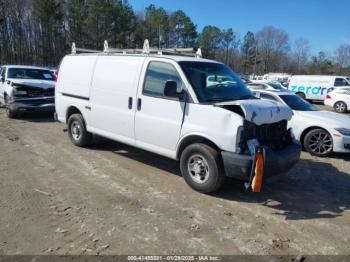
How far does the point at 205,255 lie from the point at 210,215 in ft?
3.08

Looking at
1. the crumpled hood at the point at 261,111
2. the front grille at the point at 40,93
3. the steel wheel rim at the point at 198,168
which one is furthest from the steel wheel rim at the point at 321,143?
the front grille at the point at 40,93

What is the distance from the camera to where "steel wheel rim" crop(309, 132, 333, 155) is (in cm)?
750

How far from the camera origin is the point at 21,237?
A: 3.65 metres

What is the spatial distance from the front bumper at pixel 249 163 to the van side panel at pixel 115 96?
6.81 feet

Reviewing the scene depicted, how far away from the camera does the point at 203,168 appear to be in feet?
16.4

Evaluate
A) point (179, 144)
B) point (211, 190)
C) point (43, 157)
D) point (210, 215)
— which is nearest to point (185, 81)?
point (179, 144)

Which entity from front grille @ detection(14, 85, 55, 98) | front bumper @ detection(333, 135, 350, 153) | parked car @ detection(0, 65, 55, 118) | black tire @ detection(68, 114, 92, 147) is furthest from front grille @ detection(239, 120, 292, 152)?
front grille @ detection(14, 85, 55, 98)

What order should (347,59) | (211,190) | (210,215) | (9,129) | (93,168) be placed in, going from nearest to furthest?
(210,215) < (211,190) < (93,168) < (9,129) < (347,59)

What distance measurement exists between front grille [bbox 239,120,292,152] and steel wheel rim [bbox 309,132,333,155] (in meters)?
2.47

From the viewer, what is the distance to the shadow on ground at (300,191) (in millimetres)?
4668

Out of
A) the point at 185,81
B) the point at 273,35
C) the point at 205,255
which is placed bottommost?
the point at 205,255

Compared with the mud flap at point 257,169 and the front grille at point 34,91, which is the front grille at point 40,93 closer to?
the front grille at point 34,91

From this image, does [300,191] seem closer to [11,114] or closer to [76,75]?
[76,75]

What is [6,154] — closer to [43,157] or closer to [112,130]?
[43,157]
